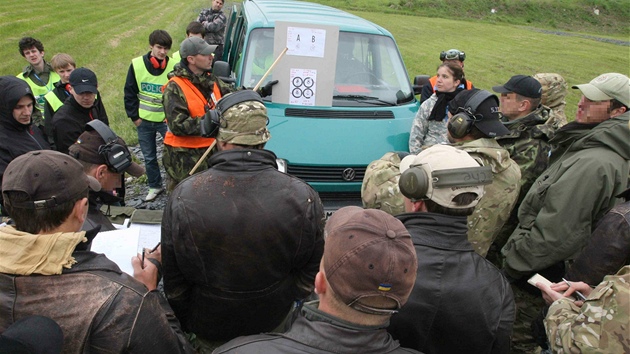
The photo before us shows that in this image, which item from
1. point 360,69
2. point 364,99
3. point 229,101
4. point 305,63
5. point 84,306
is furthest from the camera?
point 360,69

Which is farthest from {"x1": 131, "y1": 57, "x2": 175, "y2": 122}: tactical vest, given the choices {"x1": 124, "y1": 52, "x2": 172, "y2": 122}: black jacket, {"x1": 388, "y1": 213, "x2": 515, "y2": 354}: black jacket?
{"x1": 388, "y1": 213, "x2": 515, "y2": 354}: black jacket

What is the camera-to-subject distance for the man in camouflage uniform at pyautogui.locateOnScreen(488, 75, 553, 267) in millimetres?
3684

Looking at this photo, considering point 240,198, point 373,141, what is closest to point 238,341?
point 240,198

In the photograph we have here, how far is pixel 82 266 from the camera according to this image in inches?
72.6

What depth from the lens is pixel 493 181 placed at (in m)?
2.96

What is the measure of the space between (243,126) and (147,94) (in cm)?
387

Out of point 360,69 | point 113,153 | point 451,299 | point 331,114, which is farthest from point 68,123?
point 451,299

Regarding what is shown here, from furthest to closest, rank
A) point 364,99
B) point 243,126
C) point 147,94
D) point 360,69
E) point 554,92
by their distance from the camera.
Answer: point 147,94, point 360,69, point 364,99, point 554,92, point 243,126

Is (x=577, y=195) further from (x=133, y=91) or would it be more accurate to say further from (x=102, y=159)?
(x=133, y=91)

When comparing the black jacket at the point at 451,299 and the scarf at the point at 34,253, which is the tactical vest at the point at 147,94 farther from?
the black jacket at the point at 451,299

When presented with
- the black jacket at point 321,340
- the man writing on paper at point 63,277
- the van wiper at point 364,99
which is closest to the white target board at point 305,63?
the van wiper at point 364,99

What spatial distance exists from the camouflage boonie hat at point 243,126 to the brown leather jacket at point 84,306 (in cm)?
103

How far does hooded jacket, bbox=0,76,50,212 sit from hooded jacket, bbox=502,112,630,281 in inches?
146

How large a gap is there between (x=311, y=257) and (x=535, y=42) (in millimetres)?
24524
